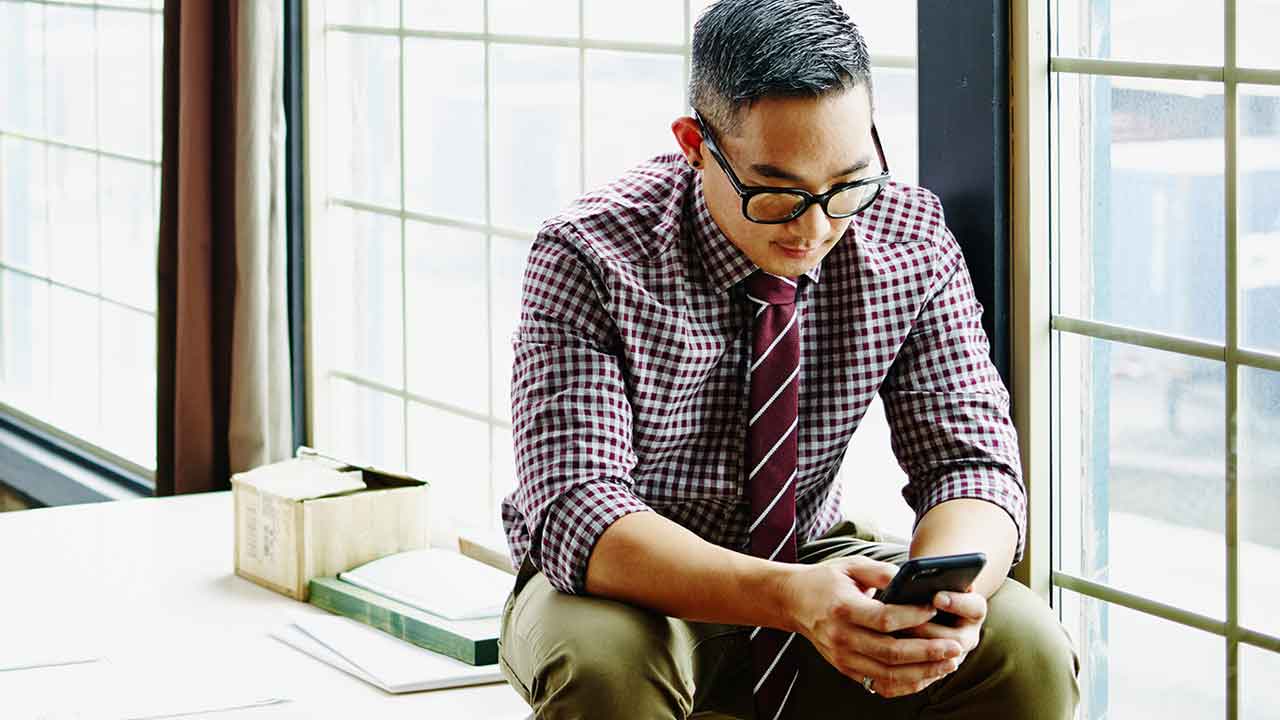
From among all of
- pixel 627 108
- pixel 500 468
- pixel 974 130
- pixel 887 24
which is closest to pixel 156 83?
pixel 500 468

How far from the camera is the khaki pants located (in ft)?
5.13

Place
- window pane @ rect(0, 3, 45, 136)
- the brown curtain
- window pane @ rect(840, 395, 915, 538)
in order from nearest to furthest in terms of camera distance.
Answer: window pane @ rect(840, 395, 915, 538) → the brown curtain → window pane @ rect(0, 3, 45, 136)

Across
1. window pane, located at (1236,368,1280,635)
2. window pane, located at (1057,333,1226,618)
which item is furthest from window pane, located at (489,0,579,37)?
window pane, located at (1236,368,1280,635)

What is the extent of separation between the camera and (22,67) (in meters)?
4.70

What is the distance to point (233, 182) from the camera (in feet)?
10.9

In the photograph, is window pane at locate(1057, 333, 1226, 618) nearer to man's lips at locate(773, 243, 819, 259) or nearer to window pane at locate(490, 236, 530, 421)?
man's lips at locate(773, 243, 819, 259)

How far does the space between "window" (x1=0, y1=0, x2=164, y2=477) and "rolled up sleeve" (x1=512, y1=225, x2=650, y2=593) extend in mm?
2416

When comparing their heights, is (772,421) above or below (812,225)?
below

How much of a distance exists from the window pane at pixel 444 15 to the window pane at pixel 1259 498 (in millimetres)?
1655

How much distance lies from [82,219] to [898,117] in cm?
279

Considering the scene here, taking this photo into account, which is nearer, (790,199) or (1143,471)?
(790,199)

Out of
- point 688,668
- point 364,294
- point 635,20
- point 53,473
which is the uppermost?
point 635,20

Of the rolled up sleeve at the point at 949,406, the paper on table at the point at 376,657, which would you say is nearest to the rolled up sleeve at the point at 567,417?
the rolled up sleeve at the point at 949,406

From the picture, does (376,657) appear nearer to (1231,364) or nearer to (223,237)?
(1231,364)
